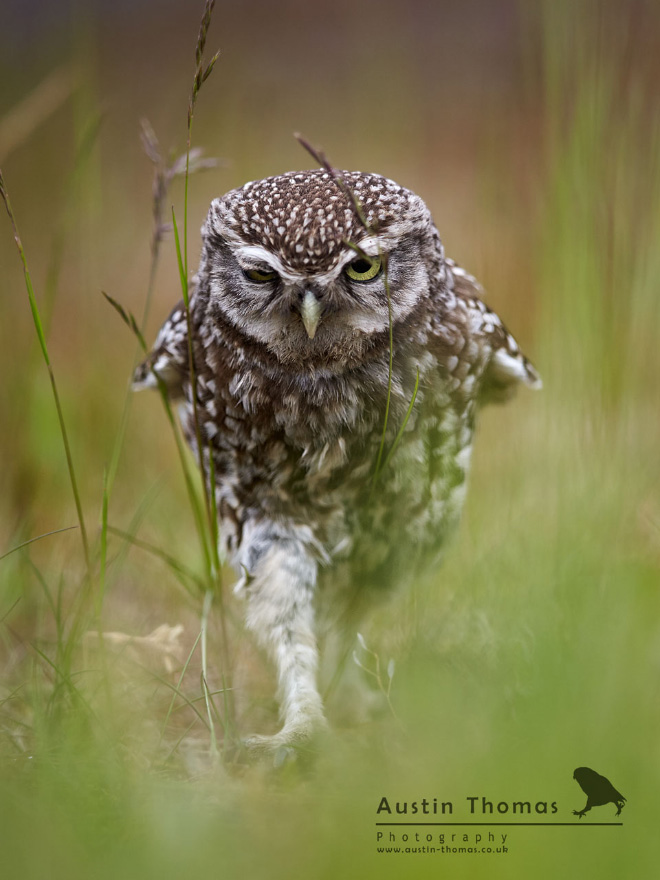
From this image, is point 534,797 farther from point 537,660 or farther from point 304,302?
point 304,302

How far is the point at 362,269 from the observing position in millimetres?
1916

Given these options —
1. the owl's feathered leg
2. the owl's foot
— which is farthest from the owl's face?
the owl's foot

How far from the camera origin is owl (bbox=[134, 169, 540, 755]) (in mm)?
→ 1938

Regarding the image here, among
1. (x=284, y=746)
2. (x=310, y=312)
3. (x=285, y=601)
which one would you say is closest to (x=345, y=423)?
→ (x=310, y=312)

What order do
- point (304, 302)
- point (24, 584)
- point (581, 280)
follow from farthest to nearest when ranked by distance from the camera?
1. point (24, 584)
2. point (304, 302)
3. point (581, 280)

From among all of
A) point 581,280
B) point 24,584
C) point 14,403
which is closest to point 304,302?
point 581,280

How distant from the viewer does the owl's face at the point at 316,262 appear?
6.15 ft

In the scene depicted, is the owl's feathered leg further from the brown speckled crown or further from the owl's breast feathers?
the brown speckled crown

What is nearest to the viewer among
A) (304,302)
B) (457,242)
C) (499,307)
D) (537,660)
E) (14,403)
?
(537,660)

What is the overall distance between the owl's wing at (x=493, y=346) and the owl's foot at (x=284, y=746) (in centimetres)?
110

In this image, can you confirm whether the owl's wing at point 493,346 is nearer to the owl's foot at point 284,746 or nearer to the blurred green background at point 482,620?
the blurred green background at point 482,620

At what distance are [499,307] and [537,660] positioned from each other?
2959 mm

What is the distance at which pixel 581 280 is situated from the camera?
1724mm

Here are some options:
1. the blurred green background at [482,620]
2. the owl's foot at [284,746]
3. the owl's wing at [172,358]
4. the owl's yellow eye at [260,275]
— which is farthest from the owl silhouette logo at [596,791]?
the owl's wing at [172,358]
